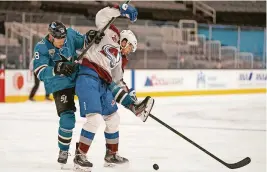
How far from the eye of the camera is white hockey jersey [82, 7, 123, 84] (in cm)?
359

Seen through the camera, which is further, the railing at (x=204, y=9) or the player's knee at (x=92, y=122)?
the railing at (x=204, y=9)

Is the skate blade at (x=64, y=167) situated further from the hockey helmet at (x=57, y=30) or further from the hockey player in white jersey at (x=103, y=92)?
the hockey helmet at (x=57, y=30)

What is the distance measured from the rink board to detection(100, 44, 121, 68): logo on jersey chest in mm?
5772

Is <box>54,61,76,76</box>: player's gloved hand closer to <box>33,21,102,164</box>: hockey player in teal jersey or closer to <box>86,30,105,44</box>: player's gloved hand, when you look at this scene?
<box>33,21,102,164</box>: hockey player in teal jersey

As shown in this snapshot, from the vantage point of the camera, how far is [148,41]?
1140cm

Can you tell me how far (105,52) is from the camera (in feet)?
11.8

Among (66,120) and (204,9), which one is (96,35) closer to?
(66,120)

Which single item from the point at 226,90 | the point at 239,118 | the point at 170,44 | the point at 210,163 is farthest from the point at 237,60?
the point at 210,163

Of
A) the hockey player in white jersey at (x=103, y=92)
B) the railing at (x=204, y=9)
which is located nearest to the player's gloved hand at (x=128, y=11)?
the hockey player in white jersey at (x=103, y=92)

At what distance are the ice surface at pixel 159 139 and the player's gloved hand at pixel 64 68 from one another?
684 millimetres

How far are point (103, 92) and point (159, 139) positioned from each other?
65.2 inches

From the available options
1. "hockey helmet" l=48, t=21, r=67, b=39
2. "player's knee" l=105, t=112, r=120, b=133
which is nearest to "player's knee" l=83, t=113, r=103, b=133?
"player's knee" l=105, t=112, r=120, b=133

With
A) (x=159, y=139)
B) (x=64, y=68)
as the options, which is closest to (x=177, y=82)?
(x=159, y=139)

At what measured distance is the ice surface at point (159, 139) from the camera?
3.86 meters
